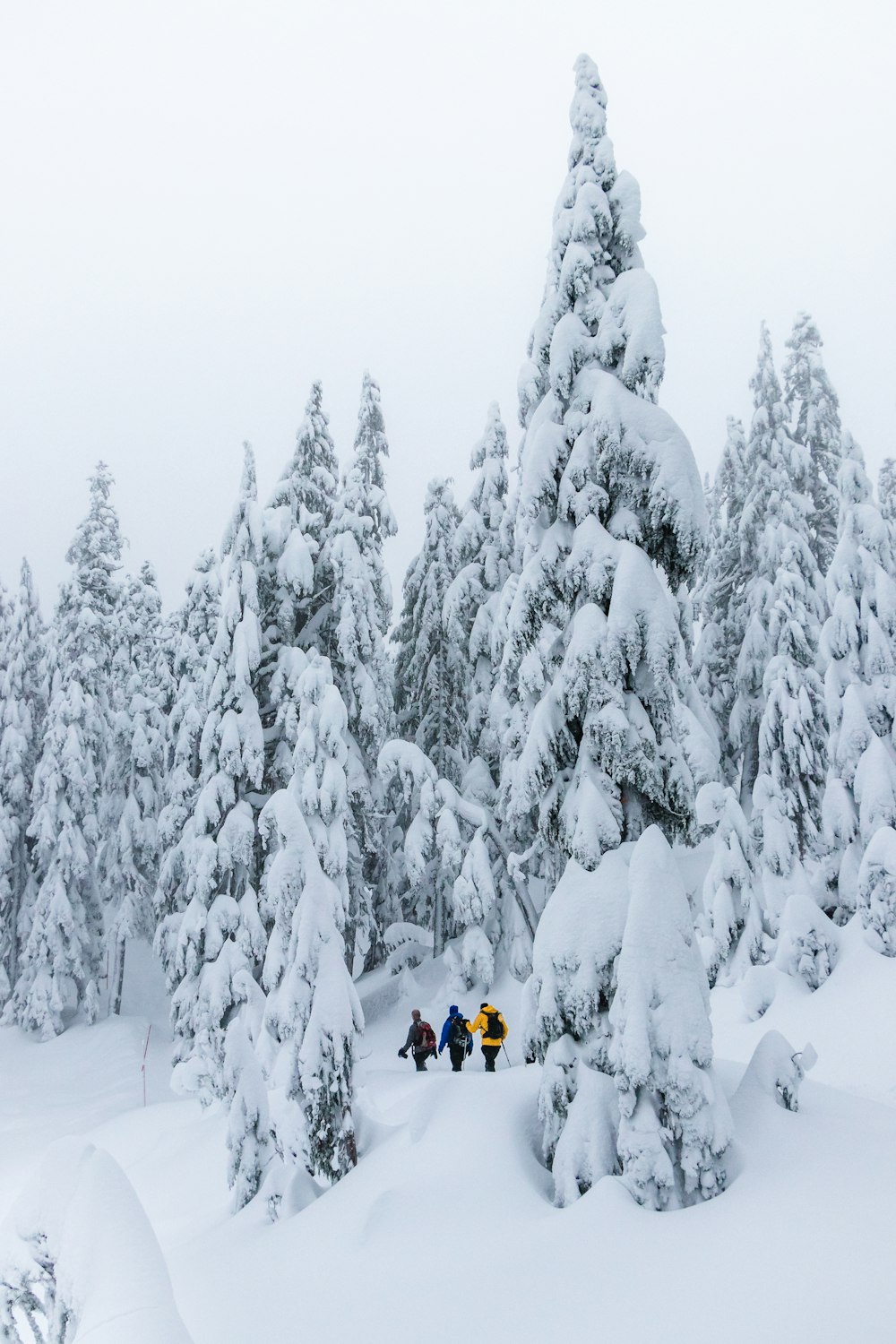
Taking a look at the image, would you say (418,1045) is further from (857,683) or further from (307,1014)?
(857,683)

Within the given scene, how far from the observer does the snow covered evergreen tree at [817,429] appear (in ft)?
96.3

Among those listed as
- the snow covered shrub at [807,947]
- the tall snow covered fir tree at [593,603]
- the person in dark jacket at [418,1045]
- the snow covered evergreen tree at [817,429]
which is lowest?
the person in dark jacket at [418,1045]

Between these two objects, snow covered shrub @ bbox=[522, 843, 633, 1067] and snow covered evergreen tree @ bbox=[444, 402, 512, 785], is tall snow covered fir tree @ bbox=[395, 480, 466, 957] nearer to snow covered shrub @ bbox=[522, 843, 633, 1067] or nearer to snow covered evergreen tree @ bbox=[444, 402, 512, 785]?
snow covered evergreen tree @ bbox=[444, 402, 512, 785]

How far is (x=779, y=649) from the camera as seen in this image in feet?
82.9

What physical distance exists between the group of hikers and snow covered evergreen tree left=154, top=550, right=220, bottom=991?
821 cm

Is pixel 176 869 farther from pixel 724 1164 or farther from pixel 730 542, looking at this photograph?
pixel 730 542

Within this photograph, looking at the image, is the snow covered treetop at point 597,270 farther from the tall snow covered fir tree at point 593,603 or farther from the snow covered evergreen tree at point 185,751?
the snow covered evergreen tree at point 185,751

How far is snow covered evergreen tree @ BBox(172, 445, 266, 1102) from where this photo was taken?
20.0 m

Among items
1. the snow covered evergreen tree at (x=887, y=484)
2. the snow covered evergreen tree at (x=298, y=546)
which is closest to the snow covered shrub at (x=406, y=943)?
the snow covered evergreen tree at (x=298, y=546)

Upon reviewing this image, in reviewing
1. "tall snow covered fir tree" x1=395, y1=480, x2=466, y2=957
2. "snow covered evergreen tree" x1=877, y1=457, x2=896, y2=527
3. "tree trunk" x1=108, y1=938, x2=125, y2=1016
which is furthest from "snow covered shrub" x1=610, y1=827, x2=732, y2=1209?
"snow covered evergreen tree" x1=877, y1=457, x2=896, y2=527

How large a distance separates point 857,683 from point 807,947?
598cm

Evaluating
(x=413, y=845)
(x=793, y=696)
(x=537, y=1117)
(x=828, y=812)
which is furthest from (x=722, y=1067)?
(x=793, y=696)

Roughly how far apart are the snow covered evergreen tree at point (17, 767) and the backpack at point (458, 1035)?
68.2 ft

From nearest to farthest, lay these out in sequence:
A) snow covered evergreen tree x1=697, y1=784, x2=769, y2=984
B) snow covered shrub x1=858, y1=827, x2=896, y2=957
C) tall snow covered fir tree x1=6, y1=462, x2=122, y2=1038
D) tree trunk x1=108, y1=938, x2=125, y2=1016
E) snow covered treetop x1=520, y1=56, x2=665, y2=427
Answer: snow covered treetop x1=520, y1=56, x2=665, y2=427
snow covered shrub x1=858, y1=827, x2=896, y2=957
snow covered evergreen tree x1=697, y1=784, x2=769, y2=984
tall snow covered fir tree x1=6, y1=462, x2=122, y2=1038
tree trunk x1=108, y1=938, x2=125, y2=1016
